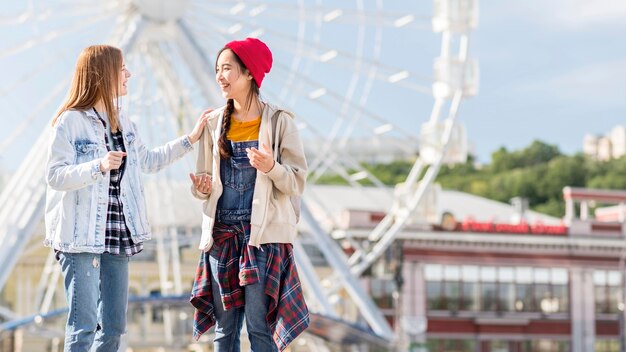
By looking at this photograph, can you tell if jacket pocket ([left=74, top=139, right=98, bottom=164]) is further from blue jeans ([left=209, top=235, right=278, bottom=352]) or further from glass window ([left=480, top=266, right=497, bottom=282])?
glass window ([left=480, top=266, right=497, bottom=282])

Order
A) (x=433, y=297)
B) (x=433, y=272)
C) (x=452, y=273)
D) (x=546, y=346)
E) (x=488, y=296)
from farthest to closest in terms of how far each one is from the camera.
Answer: (x=546, y=346), (x=488, y=296), (x=452, y=273), (x=433, y=272), (x=433, y=297)

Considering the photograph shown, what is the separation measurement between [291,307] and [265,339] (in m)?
0.19

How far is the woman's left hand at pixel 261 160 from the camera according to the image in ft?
17.3

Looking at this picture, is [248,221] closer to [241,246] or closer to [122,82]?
[241,246]

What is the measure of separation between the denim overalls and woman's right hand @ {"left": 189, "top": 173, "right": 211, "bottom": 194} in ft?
0.28

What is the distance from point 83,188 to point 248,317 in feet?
3.00

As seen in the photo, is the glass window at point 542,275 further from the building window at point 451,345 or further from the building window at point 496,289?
the building window at point 451,345

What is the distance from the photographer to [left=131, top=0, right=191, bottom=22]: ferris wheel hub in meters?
23.6

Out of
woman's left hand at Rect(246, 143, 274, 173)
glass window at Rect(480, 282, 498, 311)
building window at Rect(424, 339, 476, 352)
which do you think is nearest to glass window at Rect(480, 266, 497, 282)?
glass window at Rect(480, 282, 498, 311)

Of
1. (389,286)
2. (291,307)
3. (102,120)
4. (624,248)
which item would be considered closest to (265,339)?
(291,307)

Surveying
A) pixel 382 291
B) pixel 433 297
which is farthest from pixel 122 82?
pixel 433 297

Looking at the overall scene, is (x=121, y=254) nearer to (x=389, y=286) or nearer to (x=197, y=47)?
(x=197, y=47)

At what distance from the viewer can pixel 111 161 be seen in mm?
5168

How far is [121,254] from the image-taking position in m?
5.41
